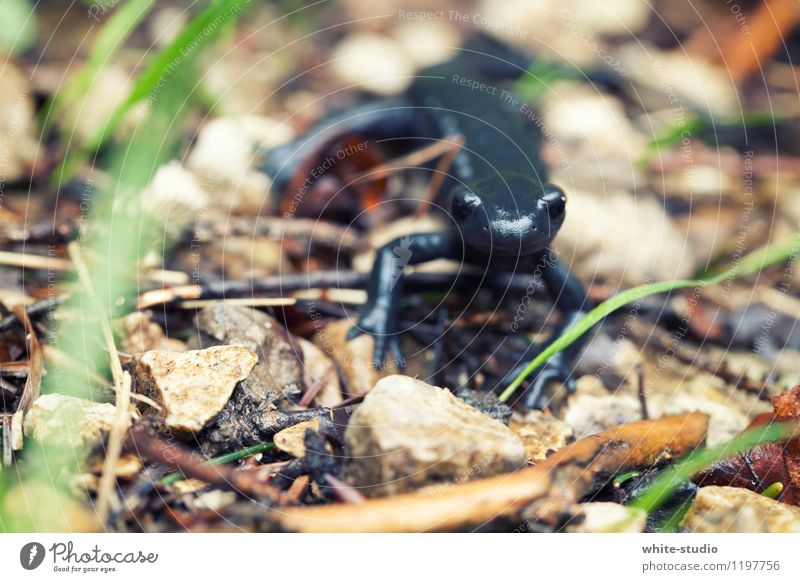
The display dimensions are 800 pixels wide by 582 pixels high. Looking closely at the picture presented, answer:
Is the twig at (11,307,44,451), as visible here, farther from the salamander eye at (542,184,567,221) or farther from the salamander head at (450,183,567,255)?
the salamander eye at (542,184,567,221)

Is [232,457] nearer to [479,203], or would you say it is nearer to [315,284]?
[315,284]

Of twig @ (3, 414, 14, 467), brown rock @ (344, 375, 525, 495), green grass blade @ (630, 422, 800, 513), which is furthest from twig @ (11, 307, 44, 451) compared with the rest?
green grass blade @ (630, 422, 800, 513)

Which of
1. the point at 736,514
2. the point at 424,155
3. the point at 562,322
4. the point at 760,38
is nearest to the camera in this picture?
the point at 736,514

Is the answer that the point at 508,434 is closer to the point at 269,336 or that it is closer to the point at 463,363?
the point at 463,363

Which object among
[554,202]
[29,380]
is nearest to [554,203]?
[554,202]

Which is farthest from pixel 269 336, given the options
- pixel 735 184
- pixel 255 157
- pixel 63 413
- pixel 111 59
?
pixel 735 184

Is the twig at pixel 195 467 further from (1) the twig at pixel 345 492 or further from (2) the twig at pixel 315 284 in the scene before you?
(2) the twig at pixel 315 284
